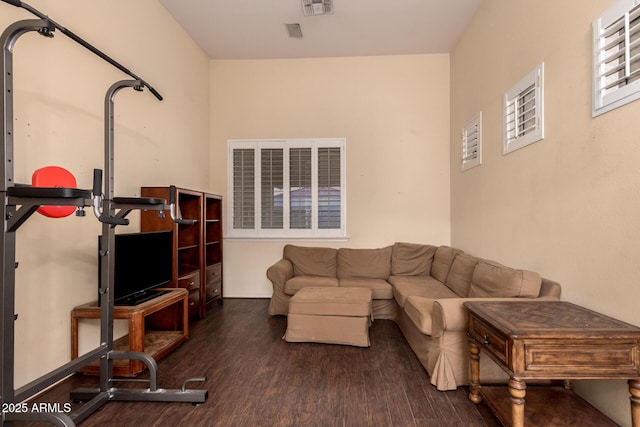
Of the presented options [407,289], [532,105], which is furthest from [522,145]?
[407,289]

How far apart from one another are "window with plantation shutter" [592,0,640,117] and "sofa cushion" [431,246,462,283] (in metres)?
2.23

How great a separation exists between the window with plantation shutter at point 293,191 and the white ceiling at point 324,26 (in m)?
1.29

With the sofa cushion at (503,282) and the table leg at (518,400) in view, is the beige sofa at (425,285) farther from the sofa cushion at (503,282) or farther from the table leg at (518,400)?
the table leg at (518,400)

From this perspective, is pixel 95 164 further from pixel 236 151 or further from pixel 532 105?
pixel 532 105

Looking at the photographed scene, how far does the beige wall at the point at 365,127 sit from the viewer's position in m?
4.76

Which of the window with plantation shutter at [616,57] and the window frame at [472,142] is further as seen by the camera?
the window frame at [472,142]

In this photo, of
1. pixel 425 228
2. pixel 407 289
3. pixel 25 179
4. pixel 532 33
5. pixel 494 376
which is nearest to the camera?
pixel 25 179

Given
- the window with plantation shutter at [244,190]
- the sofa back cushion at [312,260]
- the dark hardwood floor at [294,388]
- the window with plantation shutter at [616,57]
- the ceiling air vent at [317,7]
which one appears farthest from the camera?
the window with plantation shutter at [244,190]

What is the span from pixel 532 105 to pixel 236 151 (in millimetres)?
3811

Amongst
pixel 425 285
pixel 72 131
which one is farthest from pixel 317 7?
pixel 425 285

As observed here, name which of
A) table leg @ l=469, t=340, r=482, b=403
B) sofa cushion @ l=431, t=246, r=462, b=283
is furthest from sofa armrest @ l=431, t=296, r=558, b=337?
sofa cushion @ l=431, t=246, r=462, b=283

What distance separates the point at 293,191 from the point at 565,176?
335 cm

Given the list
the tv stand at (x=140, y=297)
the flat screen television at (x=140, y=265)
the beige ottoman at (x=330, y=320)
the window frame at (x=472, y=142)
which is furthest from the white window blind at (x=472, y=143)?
the tv stand at (x=140, y=297)

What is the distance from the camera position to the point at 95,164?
2717mm
